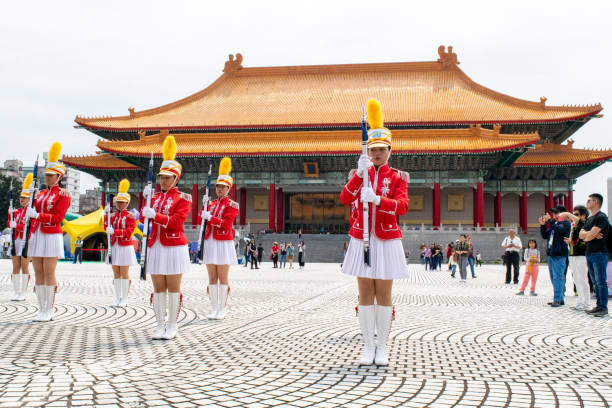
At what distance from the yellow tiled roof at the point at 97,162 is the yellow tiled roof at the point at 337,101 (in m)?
2.32

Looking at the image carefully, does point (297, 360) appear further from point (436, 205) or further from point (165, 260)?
point (436, 205)

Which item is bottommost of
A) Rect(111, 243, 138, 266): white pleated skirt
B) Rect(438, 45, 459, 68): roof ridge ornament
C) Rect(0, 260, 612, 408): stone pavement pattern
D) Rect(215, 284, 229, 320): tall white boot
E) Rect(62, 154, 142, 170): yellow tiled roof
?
Rect(0, 260, 612, 408): stone pavement pattern

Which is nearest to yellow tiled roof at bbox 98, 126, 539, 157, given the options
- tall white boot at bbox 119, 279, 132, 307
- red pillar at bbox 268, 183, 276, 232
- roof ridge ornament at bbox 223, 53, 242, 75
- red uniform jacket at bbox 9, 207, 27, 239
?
red pillar at bbox 268, 183, 276, 232

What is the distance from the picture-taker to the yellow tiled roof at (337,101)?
3472 cm

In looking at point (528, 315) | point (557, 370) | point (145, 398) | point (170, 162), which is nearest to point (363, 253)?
point (557, 370)

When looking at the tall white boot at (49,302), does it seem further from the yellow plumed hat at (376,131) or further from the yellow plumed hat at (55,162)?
the yellow plumed hat at (376,131)

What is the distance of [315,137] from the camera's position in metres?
33.7

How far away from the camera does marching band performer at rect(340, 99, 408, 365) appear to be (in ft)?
15.2

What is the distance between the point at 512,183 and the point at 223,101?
2186 centimetres

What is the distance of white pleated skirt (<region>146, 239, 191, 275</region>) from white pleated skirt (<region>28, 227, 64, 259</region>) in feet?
6.04

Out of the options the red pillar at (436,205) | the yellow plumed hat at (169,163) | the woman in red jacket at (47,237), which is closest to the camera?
the yellow plumed hat at (169,163)

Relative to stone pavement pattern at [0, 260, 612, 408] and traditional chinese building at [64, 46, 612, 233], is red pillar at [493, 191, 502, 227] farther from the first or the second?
stone pavement pattern at [0, 260, 612, 408]

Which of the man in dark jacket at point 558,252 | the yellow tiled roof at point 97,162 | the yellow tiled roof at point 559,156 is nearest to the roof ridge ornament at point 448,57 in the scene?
the yellow tiled roof at point 559,156

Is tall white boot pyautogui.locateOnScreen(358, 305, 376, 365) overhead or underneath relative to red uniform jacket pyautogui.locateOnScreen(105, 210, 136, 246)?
underneath
